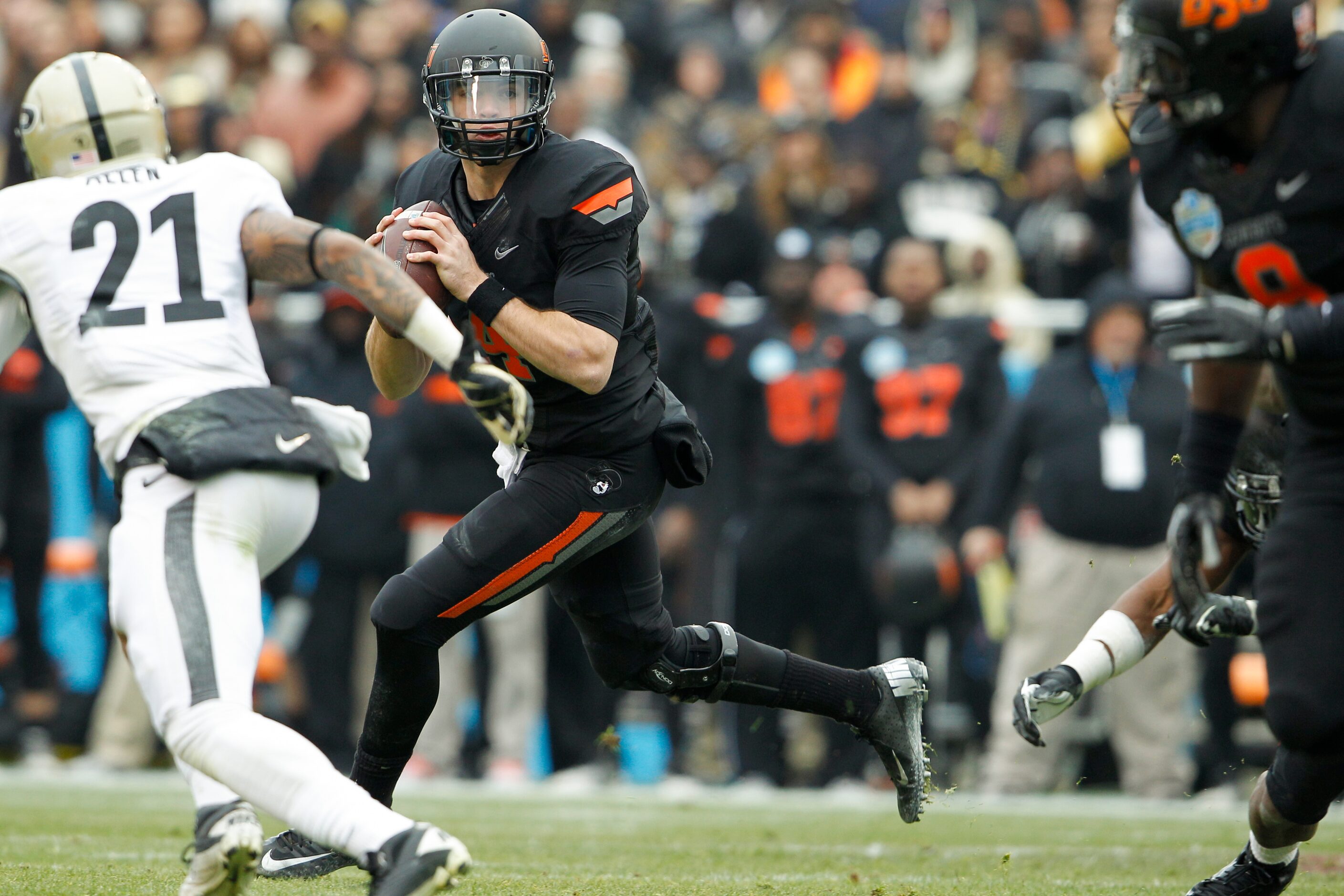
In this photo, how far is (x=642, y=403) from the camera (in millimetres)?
4625

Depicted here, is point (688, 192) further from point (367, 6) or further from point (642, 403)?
point (642, 403)

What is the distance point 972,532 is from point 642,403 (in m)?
3.86

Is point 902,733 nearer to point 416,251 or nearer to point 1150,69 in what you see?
point 416,251

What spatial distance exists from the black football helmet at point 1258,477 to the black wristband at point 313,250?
7.91 feet

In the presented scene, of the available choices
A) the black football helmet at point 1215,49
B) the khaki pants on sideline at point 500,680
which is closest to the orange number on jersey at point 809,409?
the khaki pants on sideline at point 500,680

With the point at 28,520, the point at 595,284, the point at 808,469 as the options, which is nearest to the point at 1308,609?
the point at 595,284

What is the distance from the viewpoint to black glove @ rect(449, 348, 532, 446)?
11.9ft

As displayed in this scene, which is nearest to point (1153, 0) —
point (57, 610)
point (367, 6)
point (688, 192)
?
point (688, 192)

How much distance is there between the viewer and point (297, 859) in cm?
458

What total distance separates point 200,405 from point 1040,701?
87.2 inches

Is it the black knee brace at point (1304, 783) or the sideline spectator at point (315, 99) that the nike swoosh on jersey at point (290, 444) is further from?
the sideline spectator at point (315, 99)

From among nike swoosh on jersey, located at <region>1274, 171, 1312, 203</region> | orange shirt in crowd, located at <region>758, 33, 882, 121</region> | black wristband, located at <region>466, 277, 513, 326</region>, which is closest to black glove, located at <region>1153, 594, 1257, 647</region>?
nike swoosh on jersey, located at <region>1274, 171, 1312, 203</region>

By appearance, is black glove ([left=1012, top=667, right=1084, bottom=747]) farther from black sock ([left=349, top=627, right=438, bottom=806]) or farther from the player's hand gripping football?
the player's hand gripping football

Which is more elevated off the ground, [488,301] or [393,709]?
[488,301]
